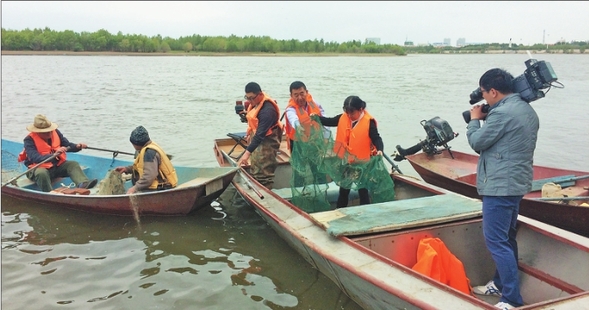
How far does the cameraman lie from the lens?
3.41 metres

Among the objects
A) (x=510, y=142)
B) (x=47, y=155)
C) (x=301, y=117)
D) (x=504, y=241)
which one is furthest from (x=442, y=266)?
(x=47, y=155)

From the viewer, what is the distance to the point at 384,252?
4316 mm

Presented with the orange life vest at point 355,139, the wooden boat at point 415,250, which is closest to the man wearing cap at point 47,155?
the wooden boat at point 415,250

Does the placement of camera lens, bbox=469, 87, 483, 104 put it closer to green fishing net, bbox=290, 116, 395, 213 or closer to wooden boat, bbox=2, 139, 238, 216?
green fishing net, bbox=290, 116, 395, 213

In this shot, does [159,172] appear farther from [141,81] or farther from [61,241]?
[141,81]

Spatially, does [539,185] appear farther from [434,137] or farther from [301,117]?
[301,117]

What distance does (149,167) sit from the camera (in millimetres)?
6305

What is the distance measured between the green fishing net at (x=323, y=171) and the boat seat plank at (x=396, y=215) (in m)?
0.73

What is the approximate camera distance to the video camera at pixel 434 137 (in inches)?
307

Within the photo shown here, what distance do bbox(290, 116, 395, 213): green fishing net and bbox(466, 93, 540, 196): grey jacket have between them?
2042mm

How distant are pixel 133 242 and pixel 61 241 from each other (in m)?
1.00

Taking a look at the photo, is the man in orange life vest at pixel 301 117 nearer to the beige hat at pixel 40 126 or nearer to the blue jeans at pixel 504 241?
the blue jeans at pixel 504 241

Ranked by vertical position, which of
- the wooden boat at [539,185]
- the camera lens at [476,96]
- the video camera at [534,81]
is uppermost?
the video camera at [534,81]

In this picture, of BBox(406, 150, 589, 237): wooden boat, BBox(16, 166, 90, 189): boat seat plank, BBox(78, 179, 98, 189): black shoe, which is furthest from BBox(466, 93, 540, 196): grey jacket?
BBox(16, 166, 90, 189): boat seat plank
